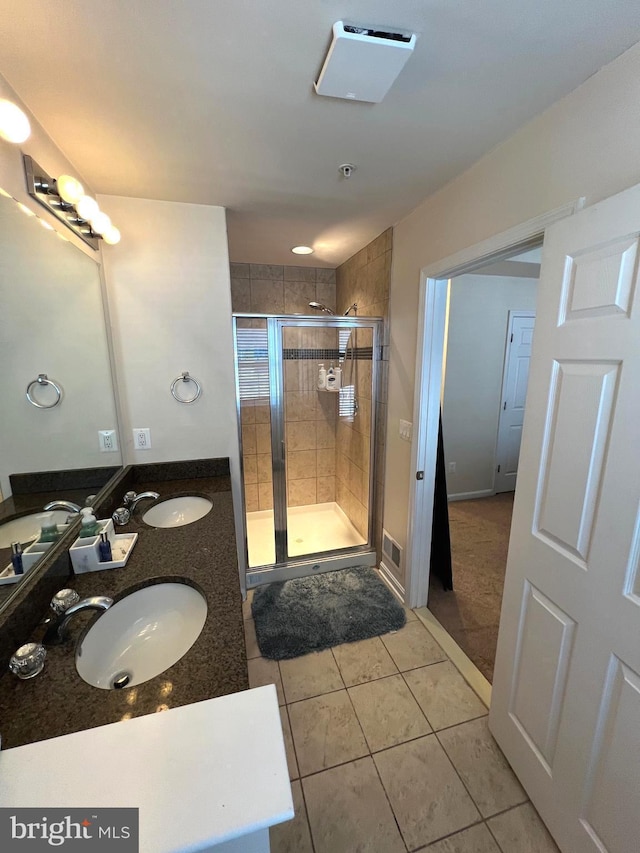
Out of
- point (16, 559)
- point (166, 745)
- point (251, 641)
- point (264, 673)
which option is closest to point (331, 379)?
point (251, 641)

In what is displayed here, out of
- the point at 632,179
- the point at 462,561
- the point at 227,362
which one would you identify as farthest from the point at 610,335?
the point at 462,561

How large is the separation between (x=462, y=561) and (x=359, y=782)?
1.78 metres

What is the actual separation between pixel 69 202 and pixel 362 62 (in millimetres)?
1130

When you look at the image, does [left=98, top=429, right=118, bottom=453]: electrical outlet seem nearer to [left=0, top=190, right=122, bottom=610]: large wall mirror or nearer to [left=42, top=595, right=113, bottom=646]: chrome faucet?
[left=0, top=190, right=122, bottom=610]: large wall mirror

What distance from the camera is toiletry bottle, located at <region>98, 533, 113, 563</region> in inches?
47.4

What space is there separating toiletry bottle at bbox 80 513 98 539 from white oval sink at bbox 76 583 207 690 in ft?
0.96

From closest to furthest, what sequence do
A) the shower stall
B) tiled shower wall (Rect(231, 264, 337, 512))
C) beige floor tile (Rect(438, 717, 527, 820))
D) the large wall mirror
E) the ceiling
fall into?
the ceiling → the large wall mirror → beige floor tile (Rect(438, 717, 527, 820)) → the shower stall → tiled shower wall (Rect(231, 264, 337, 512))

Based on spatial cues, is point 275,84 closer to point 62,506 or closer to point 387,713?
point 62,506

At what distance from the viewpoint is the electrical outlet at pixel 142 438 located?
6.35 feet

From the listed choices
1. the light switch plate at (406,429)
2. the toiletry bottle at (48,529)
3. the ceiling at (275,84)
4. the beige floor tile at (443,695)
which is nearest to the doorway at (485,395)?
the beige floor tile at (443,695)

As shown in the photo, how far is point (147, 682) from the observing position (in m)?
0.77

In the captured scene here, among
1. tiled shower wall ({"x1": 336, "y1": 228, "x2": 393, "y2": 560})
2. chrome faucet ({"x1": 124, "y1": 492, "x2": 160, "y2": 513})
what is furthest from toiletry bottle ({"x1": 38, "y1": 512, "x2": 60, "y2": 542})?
tiled shower wall ({"x1": 336, "y1": 228, "x2": 393, "y2": 560})

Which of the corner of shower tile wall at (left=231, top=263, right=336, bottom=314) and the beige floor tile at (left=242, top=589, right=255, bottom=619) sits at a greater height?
the corner of shower tile wall at (left=231, top=263, right=336, bottom=314)

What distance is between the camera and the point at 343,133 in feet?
4.11
